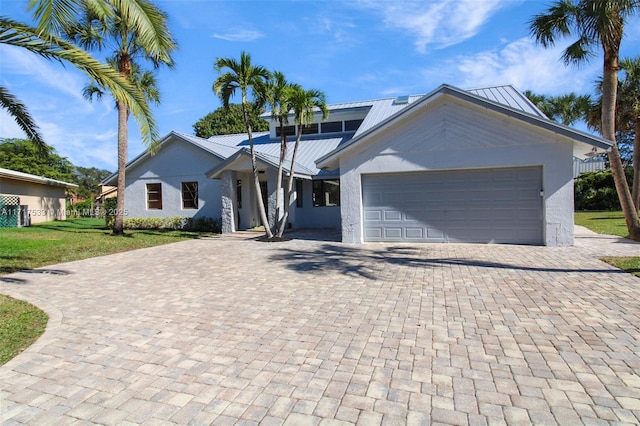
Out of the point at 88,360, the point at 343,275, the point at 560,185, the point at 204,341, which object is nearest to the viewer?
the point at 88,360

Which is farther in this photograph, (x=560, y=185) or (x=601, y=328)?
(x=560, y=185)

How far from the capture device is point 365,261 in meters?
9.52

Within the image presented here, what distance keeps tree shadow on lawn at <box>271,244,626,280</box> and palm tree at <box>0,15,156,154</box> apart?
15.4 feet

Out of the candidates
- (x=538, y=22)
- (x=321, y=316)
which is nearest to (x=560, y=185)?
(x=538, y=22)

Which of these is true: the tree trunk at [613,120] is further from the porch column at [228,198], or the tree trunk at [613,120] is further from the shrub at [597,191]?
the shrub at [597,191]

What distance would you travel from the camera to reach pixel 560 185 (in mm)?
10820

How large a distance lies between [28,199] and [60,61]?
23.6 meters

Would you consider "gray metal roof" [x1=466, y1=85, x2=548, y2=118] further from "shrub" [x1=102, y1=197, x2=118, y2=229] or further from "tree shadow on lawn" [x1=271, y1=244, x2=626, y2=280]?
"shrub" [x1=102, y1=197, x2=118, y2=229]

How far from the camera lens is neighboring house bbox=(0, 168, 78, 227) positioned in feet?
74.0

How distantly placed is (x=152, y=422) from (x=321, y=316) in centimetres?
276

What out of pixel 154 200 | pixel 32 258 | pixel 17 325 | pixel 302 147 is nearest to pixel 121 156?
pixel 154 200

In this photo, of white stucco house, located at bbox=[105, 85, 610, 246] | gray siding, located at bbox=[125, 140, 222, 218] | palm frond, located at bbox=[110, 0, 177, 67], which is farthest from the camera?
gray siding, located at bbox=[125, 140, 222, 218]

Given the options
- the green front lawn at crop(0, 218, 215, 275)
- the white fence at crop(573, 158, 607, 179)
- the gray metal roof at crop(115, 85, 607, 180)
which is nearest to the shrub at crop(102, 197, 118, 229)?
the gray metal roof at crop(115, 85, 607, 180)

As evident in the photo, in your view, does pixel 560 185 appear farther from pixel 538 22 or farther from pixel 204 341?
pixel 204 341
